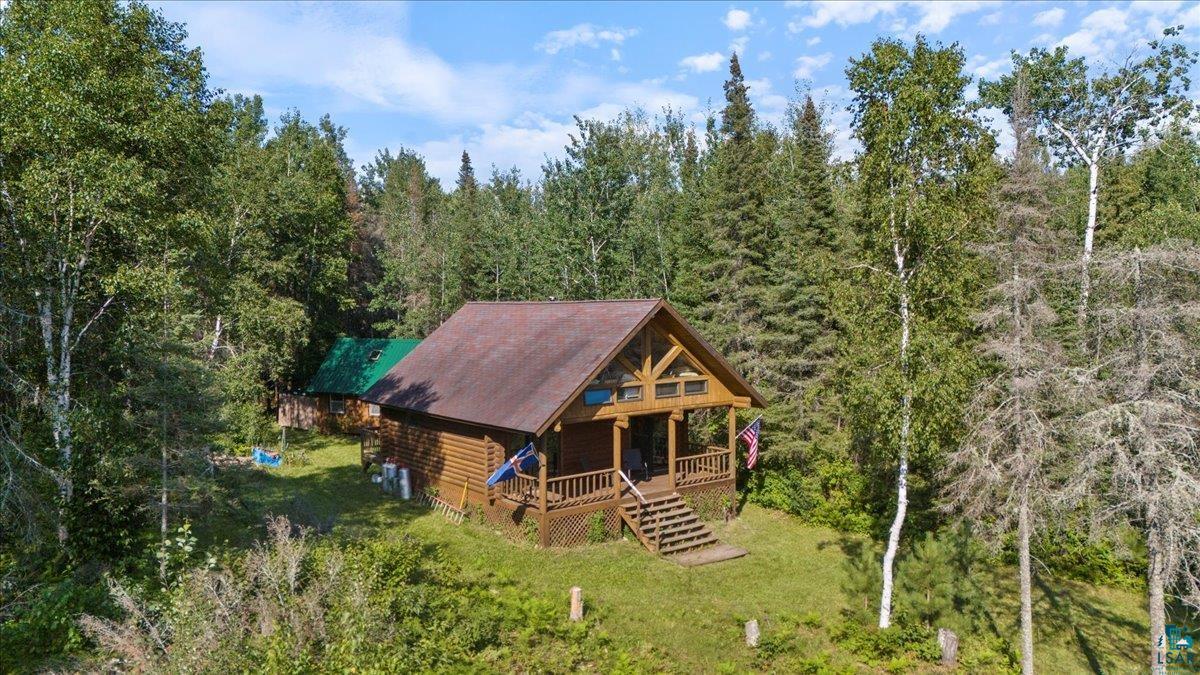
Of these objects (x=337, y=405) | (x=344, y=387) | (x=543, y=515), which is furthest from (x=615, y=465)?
(x=337, y=405)

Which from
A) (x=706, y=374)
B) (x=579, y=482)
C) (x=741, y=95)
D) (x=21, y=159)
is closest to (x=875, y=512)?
(x=706, y=374)

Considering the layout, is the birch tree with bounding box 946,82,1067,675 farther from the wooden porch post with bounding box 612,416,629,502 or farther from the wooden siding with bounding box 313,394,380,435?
the wooden siding with bounding box 313,394,380,435

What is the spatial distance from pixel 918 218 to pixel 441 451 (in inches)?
570

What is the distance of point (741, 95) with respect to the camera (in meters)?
46.7

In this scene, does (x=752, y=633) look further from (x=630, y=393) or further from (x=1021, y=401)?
(x=630, y=393)

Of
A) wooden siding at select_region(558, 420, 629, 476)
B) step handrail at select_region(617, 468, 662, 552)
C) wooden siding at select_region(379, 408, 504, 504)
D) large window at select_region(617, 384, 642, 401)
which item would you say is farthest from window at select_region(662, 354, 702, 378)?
wooden siding at select_region(379, 408, 504, 504)

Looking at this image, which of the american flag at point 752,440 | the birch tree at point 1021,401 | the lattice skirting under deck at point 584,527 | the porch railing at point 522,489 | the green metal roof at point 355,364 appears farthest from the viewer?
the green metal roof at point 355,364

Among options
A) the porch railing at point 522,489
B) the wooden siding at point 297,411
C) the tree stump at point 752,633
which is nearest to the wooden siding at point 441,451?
the porch railing at point 522,489

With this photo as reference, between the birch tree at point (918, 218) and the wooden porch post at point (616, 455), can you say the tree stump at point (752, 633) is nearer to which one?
the birch tree at point (918, 218)

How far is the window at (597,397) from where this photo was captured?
18266mm

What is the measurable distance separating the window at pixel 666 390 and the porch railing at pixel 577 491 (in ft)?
8.60

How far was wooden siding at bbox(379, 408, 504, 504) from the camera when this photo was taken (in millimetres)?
19531

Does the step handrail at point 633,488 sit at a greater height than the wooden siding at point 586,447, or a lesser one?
lesser

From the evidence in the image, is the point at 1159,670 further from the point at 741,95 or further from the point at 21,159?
the point at 741,95
